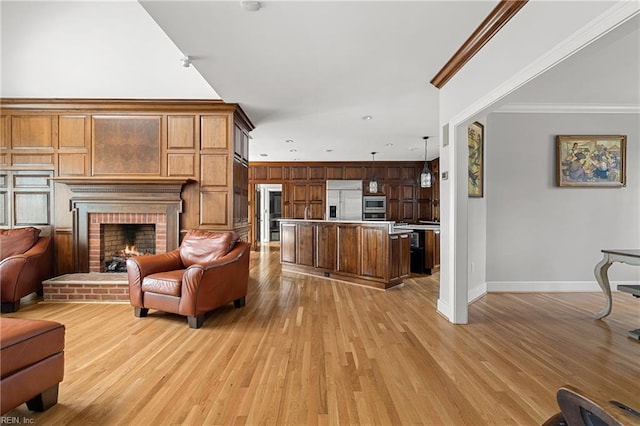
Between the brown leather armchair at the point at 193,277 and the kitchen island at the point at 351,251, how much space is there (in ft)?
6.38

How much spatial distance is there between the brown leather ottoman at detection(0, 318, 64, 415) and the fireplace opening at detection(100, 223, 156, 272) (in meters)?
2.86

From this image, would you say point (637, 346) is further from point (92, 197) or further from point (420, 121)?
point (92, 197)

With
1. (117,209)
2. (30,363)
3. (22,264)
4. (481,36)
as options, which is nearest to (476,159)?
(481,36)

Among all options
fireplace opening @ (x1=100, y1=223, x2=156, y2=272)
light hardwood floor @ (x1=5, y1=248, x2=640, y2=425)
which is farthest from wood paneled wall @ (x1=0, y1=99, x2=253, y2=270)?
light hardwood floor @ (x1=5, y1=248, x2=640, y2=425)

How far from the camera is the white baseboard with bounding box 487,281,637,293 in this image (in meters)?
4.24

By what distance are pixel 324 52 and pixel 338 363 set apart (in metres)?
2.68

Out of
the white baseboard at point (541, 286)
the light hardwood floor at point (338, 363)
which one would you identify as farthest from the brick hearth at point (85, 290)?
the white baseboard at point (541, 286)

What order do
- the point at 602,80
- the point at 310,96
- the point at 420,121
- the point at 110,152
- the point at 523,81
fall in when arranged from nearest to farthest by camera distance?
the point at 523,81 < the point at 602,80 < the point at 310,96 < the point at 110,152 < the point at 420,121

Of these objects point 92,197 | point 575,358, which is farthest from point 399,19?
point 92,197

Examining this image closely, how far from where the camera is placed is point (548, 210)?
14.0 ft

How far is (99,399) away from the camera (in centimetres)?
182

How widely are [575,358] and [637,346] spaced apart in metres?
0.75

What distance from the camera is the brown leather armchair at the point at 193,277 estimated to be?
116 inches

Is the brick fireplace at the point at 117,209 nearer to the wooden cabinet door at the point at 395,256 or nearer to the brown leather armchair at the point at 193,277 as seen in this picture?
the brown leather armchair at the point at 193,277
